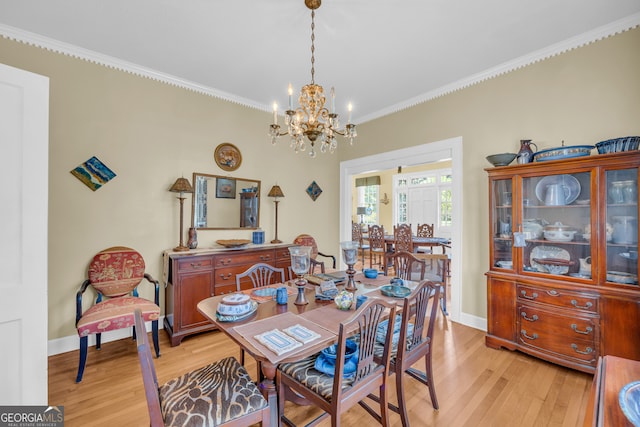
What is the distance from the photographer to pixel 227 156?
359cm

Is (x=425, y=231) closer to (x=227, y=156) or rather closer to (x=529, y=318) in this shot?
(x=529, y=318)

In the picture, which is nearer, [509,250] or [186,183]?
[509,250]

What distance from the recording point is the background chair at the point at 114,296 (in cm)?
218

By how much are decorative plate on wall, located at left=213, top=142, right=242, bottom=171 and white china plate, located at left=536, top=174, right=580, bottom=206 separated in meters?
3.49

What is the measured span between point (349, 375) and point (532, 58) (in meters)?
3.48

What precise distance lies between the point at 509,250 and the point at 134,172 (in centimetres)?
410

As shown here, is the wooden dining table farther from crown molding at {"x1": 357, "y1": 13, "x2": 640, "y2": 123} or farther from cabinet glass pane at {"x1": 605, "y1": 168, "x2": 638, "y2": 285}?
crown molding at {"x1": 357, "y1": 13, "x2": 640, "y2": 123}

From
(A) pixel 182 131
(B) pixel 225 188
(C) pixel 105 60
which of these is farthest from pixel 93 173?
(B) pixel 225 188

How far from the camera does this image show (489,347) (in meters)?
2.65

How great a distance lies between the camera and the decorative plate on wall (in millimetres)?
3512

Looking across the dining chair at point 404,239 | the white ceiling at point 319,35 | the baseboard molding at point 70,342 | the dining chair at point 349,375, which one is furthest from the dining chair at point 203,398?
the dining chair at point 404,239

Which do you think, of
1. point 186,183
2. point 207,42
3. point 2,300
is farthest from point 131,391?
point 207,42

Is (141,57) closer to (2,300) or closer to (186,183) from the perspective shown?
(186,183)

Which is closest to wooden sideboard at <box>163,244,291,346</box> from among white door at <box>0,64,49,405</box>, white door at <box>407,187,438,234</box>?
white door at <box>0,64,49,405</box>
